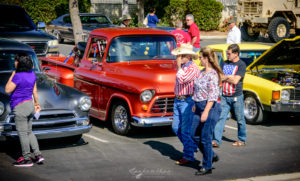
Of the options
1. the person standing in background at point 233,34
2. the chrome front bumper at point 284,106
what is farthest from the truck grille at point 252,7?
the chrome front bumper at point 284,106

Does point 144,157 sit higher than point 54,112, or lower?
lower

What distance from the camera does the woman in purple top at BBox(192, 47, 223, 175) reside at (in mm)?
6273

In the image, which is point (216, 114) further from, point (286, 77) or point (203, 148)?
point (286, 77)

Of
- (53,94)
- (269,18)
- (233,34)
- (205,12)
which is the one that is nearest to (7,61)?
(53,94)

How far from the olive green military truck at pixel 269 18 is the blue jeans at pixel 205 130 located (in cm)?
1857

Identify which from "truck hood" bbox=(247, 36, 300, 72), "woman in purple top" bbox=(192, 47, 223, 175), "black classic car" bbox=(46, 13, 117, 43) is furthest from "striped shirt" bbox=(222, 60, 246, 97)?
"black classic car" bbox=(46, 13, 117, 43)

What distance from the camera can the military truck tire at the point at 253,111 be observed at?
32.1ft

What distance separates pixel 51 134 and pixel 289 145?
409cm

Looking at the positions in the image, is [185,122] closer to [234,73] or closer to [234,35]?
[234,73]

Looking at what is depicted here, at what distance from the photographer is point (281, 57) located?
426 inches

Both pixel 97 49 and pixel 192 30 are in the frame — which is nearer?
pixel 97 49

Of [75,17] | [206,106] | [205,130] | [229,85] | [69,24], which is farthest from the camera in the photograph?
[69,24]

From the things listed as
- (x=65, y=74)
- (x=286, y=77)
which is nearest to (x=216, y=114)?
(x=286, y=77)

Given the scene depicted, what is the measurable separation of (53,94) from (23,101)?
1.20m
